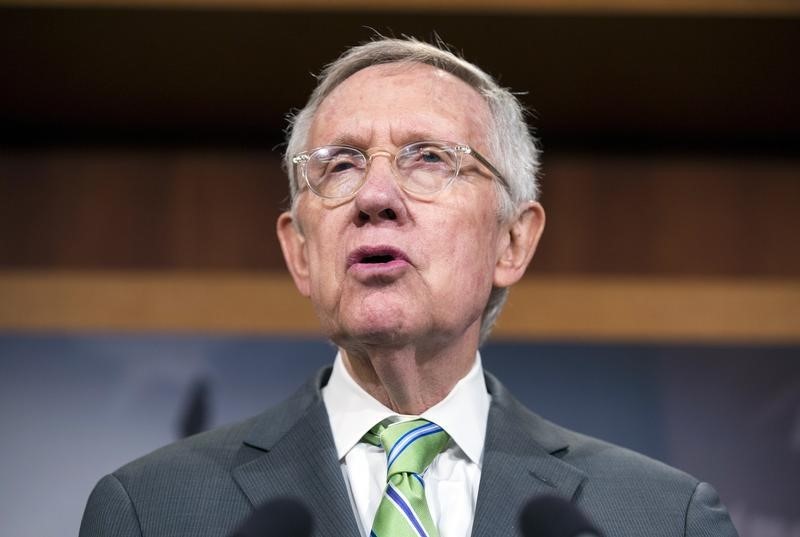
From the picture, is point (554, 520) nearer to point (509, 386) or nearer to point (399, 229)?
point (399, 229)

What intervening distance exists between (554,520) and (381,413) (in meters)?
0.54

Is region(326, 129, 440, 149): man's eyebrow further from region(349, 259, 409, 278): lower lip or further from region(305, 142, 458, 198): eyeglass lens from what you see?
region(349, 259, 409, 278): lower lip

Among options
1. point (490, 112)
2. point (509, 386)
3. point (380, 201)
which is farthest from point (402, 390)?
point (509, 386)

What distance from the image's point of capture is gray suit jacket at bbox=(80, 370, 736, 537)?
1.58 m

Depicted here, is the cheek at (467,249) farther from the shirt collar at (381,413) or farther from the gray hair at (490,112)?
the shirt collar at (381,413)

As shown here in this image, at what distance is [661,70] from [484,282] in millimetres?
1122

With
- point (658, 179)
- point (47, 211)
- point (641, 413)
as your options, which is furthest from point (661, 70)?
point (47, 211)

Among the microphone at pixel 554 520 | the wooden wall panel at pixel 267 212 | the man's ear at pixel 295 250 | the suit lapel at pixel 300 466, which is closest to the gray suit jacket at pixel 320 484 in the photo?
the suit lapel at pixel 300 466

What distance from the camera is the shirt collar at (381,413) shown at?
1718 millimetres

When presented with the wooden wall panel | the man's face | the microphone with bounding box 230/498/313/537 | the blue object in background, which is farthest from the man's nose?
the wooden wall panel

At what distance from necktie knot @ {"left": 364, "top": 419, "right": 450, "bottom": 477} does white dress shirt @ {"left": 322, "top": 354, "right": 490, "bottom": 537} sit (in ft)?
0.05

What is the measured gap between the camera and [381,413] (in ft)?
5.67

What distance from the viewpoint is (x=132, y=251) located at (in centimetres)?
295

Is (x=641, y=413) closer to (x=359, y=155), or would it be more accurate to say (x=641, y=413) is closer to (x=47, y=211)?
(x=359, y=155)
